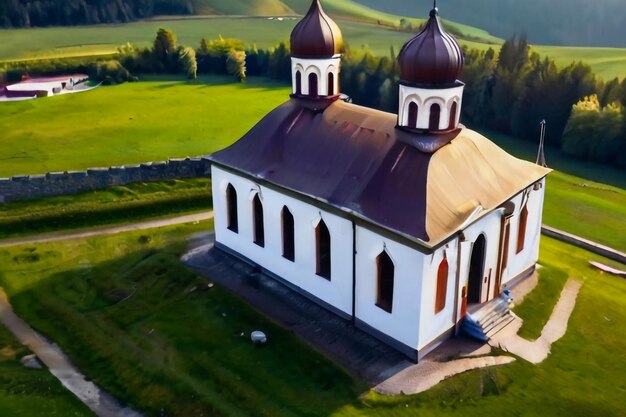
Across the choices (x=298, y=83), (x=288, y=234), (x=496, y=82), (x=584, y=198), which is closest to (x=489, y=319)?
(x=288, y=234)

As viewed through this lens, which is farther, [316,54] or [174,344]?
[316,54]

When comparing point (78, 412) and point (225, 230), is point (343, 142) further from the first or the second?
point (78, 412)

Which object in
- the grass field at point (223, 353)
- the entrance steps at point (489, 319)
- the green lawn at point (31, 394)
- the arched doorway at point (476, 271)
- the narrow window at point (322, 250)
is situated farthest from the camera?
the narrow window at point (322, 250)

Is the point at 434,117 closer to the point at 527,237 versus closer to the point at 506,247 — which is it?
the point at 506,247

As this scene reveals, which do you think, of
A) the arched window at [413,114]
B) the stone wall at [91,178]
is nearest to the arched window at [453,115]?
the arched window at [413,114]

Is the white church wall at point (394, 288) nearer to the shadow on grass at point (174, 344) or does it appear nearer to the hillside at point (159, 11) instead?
the shadow on grass at point (174, 344)

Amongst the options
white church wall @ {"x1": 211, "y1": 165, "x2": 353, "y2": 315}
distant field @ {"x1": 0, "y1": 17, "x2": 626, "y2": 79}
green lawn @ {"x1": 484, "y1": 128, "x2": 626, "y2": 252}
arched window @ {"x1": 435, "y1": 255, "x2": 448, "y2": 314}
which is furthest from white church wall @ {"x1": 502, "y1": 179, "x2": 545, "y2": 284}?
distant field @ {"x1": 0, "y1": 17, "x2": 626, "y2": 79}
